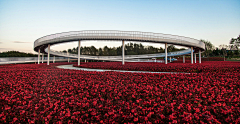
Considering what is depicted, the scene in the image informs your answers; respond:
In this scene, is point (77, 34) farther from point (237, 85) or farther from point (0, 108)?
point (237, 85)

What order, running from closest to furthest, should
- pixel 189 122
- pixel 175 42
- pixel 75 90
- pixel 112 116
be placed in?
pixel 189 122, pixel 112 116, pixel 75 90, pixel 175 42

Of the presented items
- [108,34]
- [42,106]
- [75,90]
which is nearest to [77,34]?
[108,34]

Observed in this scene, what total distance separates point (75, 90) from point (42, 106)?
1715mm

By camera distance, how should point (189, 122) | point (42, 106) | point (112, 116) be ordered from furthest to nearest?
point (42, 106) < point (112, 116) < point (189, 122)

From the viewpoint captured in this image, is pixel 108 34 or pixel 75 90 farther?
pixel 108 34

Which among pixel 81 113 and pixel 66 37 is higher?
pixel 66 37

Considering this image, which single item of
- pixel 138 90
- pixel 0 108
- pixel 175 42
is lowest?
pixel 0 108

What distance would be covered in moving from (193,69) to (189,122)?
11.2 metres

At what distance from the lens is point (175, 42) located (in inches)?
876

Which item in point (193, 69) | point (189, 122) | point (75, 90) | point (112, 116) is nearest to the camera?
point (189, 122)

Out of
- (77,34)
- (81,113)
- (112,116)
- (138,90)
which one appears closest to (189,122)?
(112,116)

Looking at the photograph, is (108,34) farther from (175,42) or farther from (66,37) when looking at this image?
(175,42)

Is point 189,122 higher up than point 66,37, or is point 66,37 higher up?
point 66,37

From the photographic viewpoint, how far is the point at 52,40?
910 inches
